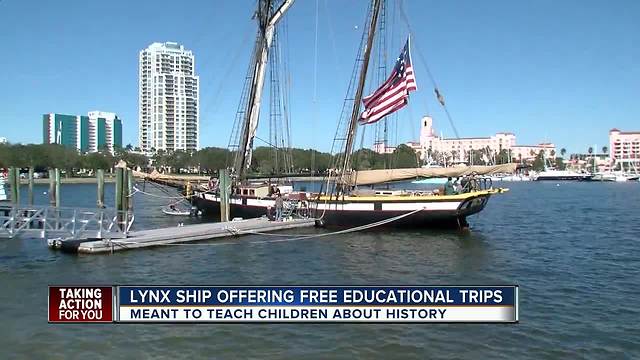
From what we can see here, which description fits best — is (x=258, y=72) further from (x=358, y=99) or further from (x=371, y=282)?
(x=371, y=282)

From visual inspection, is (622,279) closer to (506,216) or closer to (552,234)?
(552,234)

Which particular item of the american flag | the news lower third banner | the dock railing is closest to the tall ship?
the american flag

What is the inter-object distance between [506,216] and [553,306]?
37.3 metres

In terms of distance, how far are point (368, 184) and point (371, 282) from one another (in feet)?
69.0

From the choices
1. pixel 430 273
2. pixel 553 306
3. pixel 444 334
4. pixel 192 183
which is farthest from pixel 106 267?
pixel 192 183

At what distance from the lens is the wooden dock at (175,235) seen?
2438 centimetres

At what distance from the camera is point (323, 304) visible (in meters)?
10.1

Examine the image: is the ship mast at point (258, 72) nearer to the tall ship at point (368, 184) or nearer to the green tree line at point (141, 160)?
the tall ship at point (368, 184)

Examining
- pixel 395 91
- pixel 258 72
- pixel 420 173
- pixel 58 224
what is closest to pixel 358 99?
pixel 395 91

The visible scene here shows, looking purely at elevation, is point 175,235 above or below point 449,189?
below

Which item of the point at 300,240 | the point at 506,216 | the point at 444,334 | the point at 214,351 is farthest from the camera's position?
the point at 506,216

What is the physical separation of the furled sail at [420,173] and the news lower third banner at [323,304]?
27.0m

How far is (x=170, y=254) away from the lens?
25281mm

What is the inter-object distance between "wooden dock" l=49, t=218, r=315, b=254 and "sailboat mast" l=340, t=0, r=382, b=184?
4.63 metres
